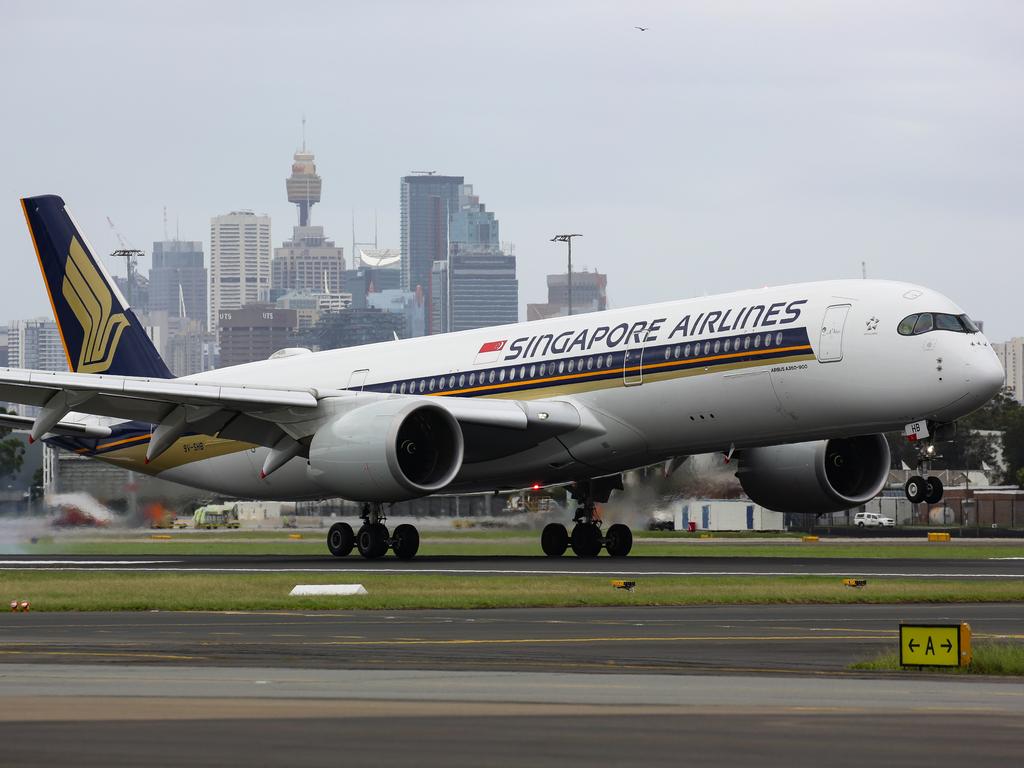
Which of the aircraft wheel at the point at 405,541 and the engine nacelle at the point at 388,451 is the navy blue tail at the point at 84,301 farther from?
the engine nacelle at the point at 388,451

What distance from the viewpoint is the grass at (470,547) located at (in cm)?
4550

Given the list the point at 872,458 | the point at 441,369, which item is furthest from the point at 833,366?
the point at 441,369

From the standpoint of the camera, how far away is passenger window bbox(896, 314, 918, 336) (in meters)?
33.4

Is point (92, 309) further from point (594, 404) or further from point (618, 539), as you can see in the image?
point (594, 404)

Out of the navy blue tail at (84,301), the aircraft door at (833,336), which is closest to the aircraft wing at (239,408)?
the aircraft door at (833,336)

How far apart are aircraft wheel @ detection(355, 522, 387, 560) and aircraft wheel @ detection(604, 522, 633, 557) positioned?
6073mm

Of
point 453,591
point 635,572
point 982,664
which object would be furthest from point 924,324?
point 982,664

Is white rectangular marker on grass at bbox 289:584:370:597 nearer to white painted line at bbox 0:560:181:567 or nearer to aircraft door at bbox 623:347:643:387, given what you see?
aircraft door at bbox 623:347:643:387

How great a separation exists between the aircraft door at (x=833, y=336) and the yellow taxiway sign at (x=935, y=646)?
62.5 feet

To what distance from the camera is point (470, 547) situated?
4594 centimetres

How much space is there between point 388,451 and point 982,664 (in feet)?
69.3

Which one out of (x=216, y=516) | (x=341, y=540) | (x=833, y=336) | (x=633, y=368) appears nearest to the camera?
(x=833, y=336)

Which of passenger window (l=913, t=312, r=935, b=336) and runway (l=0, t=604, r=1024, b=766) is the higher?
passenger window (l=913, t=312, r=935, b=336)

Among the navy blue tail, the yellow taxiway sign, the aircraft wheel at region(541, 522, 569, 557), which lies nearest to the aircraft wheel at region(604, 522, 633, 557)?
the aircraft wheel at region(541, 522, 569, 557)
